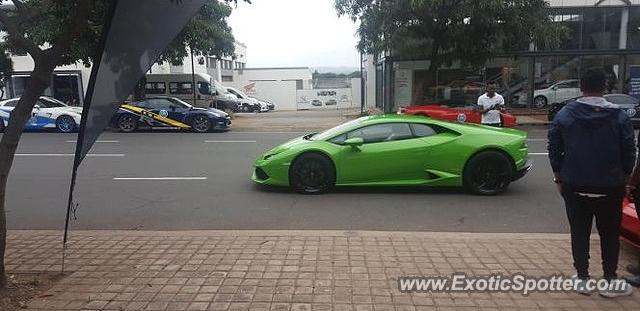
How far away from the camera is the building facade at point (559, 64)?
969 inches

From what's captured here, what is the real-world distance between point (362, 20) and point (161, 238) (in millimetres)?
15654

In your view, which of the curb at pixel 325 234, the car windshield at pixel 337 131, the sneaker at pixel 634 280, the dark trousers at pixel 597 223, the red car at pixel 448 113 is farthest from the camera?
the red car at pixel 448 113

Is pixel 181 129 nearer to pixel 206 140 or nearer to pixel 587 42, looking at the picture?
pixel 206 140

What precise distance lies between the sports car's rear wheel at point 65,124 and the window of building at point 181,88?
1246 cm

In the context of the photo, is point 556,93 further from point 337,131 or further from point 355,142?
point 355,142

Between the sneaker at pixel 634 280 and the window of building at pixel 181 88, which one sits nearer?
the sneaker at pixel 634 280

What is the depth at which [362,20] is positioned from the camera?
19.8m

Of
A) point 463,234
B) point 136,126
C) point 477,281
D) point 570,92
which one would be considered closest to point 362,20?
point 136,126

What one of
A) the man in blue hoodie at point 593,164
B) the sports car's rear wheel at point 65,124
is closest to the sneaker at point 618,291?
the man in blue hoodie at point 593,164

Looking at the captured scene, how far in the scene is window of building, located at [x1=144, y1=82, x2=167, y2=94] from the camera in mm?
32062

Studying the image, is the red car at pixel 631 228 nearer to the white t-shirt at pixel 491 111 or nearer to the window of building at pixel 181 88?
the white t-shirt at pixel 491 111

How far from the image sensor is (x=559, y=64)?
25.1m

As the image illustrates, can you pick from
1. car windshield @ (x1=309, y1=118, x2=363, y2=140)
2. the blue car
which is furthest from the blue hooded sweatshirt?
the blue car

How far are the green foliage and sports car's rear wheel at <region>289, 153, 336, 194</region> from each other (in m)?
10.6
